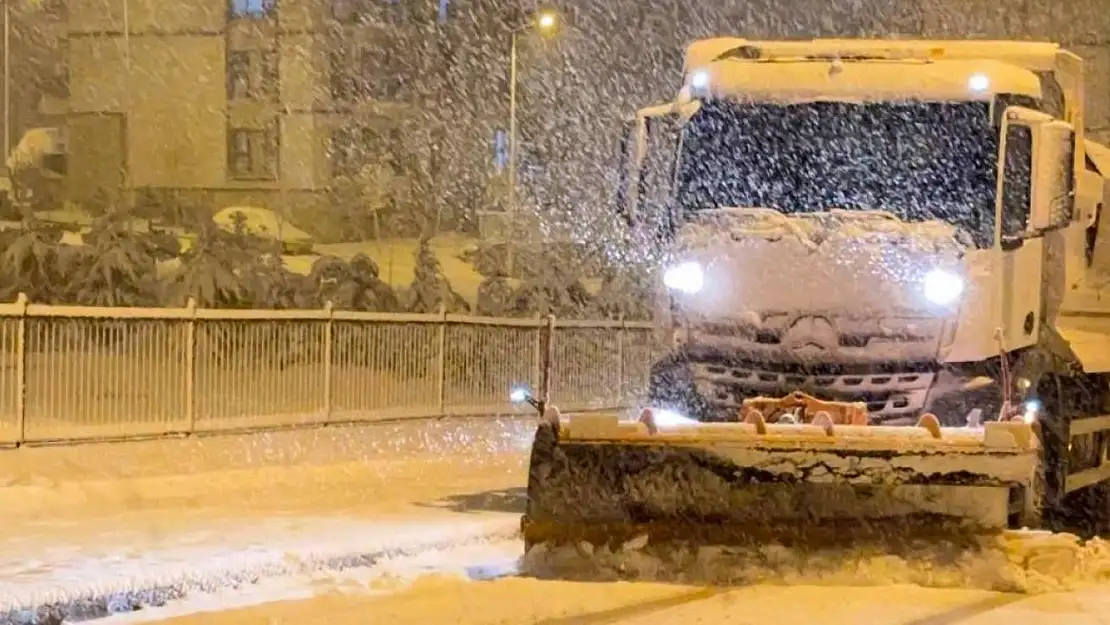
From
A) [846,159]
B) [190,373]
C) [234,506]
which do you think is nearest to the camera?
[846,159]

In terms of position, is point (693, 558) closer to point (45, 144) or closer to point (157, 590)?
point (157, 590)

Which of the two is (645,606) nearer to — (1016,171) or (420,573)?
(420,573)

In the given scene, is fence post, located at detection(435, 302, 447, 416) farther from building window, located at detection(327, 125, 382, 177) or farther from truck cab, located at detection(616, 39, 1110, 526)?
building window, located at detection(327, 125, 382, 177)

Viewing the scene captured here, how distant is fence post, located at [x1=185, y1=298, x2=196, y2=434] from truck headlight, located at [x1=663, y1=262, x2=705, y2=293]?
19.6ft

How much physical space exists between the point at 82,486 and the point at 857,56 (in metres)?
6.82

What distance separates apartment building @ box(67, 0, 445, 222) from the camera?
3922 cm

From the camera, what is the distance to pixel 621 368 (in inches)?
850

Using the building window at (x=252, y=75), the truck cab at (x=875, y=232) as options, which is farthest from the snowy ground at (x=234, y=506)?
the building window at (x=252, y=75)

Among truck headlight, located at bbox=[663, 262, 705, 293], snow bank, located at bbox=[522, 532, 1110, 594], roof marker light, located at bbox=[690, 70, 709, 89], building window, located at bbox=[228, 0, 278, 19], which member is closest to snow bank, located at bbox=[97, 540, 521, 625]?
snow bank, located at bbox=[522, 532, 1110, 594]

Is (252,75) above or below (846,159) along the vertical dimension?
above

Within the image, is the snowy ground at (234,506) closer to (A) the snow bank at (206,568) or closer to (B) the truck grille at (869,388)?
(A) the snow bank at (206,568)

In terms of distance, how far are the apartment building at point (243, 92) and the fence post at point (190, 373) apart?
24.3 meters

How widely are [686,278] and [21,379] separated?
6173mm

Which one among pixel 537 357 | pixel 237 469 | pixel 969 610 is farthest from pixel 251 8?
pixel 969 610
